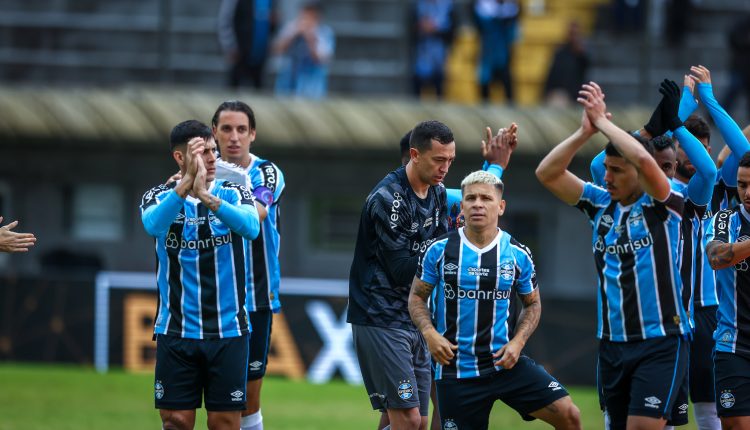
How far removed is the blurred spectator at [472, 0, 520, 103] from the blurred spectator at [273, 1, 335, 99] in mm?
2297

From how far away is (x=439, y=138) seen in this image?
8.26 meters

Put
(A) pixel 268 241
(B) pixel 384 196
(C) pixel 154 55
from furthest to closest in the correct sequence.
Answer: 1. (C) pixel 154 55
2. (A) pixel 268 241
3. (B) pixel 384 196

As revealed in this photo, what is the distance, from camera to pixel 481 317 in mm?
7859

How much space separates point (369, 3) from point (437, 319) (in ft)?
42.0

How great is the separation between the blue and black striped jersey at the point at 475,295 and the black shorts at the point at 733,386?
146 cm

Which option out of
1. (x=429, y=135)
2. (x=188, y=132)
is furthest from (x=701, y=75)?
(x=188, y=132)

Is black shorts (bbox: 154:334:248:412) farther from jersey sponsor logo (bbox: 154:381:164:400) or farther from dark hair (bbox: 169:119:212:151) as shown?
dark hair (bbox: 169:119:212:151)

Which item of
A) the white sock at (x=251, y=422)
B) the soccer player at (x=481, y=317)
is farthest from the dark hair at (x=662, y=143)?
the white sock at (x=251, y=422)

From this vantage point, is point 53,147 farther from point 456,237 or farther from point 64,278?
point 456,237

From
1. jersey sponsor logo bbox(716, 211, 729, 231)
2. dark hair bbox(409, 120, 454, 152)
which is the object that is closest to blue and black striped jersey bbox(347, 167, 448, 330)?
dark hair bbox(409, 120, 454, 152)

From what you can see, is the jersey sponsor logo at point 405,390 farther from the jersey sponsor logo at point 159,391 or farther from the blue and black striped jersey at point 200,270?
the jersey sponsor logo at point 159,391

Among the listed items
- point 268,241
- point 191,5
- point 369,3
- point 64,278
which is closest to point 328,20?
point 369,3

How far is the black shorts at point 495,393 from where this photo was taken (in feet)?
25.8

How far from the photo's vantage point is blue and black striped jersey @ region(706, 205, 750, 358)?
8125mm
